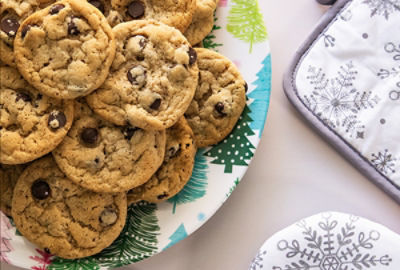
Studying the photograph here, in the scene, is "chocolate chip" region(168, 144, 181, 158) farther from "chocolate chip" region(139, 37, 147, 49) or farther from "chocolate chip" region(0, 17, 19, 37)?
"chocolate chip" region(0, 17, 19, 37)

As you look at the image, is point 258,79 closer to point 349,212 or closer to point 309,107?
point 309,107

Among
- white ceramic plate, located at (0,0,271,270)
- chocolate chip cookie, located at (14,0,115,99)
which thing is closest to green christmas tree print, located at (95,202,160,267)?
white ceramic plate, located at (0,0,271,270)

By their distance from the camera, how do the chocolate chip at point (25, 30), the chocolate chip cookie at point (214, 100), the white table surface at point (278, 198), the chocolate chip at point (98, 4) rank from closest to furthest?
the chocolate chip at point (25, 30) → the chocolate chip at point (98, 4) → the chocolate chip cookie at point (214, 100) → the white table surface at point (278, 198)

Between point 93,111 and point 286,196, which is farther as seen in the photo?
point 286,196

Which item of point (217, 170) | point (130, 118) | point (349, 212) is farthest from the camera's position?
point (349, 212)

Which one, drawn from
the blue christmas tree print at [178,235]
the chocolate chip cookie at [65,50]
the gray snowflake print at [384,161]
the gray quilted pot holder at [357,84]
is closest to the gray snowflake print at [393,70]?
the gray quilted pot holder at [357,84]

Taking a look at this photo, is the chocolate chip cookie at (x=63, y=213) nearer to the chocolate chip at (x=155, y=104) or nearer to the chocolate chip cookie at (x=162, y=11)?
the chocolate chip at (x=155, y=104)

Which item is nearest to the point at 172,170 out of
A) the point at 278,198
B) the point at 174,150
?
the point at 174,150

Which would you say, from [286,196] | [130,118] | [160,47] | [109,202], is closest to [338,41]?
A: [286,196]
